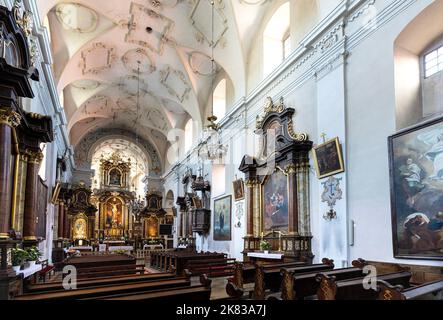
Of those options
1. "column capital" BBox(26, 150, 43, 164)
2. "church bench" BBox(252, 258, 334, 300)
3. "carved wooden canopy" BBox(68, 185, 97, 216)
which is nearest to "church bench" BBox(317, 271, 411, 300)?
"church bench" BBox(252, 258, 334, 300)

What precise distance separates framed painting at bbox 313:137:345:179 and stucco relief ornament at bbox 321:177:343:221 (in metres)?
0.18

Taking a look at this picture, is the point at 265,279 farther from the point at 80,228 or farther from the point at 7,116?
the point at 80,228

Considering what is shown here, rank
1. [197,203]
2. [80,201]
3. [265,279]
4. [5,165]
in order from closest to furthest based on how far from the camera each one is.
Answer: [5,165] < [265,279] < [197,203] < [80,201]

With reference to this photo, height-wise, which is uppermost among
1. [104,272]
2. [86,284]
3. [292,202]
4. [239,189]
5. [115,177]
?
[115,177]

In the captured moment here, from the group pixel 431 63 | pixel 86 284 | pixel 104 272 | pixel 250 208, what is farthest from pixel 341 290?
pixel 250 208

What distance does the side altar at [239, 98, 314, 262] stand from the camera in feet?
28.2

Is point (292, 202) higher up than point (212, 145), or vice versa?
point (212, 145)

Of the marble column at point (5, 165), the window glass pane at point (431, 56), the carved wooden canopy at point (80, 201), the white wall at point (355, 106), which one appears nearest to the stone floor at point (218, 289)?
the white wall at point (355, 106)

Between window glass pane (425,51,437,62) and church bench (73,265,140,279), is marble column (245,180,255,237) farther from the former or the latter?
window glass pane (425,51,437,62)

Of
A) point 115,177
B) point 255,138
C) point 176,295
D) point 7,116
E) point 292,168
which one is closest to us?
point 176,295

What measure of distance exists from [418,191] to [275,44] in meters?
7.31

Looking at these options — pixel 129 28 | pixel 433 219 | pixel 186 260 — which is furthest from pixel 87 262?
pixel 129 28

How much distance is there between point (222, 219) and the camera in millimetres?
13680

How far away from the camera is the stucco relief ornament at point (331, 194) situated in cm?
742
